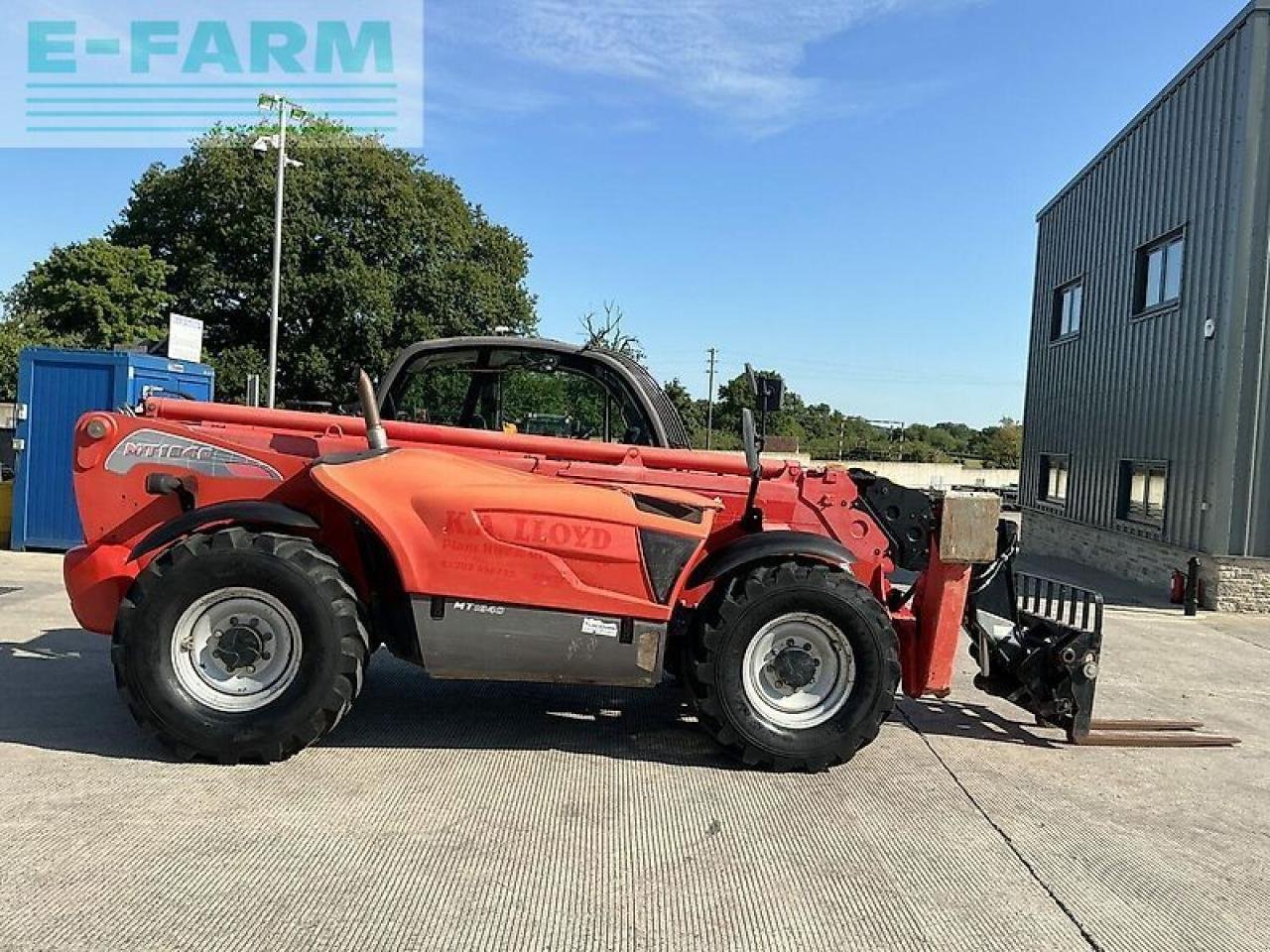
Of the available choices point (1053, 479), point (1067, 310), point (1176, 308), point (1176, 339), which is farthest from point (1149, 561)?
point (1067, 310)

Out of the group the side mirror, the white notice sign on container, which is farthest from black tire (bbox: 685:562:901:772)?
the white notice sign on container

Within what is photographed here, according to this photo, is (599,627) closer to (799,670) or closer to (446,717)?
(799,670)

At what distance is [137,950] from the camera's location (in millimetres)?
3121

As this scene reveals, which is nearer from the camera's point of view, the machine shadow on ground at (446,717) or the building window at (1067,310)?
the machine shadow on ground at (446,717)

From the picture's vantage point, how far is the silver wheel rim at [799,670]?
5047mm

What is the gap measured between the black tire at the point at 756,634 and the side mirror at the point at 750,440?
53 centimetres

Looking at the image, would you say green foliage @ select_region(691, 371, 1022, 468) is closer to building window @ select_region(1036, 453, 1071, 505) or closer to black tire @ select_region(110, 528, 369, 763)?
building window @ select_region(1036, 453, 1071, 505)

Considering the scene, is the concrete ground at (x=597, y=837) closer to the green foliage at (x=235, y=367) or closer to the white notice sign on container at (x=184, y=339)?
the white notice sign on container at (x=184, y=339)

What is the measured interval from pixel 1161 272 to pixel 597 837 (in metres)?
13.8

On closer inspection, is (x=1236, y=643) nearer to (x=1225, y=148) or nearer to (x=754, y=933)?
(x=1225, y=148)

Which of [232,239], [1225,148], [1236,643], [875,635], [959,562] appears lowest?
[1236,643]

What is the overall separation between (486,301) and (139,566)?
34.1 metres

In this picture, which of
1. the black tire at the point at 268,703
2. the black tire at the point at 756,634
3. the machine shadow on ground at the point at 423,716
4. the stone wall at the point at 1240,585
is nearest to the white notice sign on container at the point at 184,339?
the machine shadow on ground at the point at 423,716

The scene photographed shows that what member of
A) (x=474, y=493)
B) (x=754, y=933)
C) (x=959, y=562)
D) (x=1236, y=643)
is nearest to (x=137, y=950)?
(x=754, y=933)
